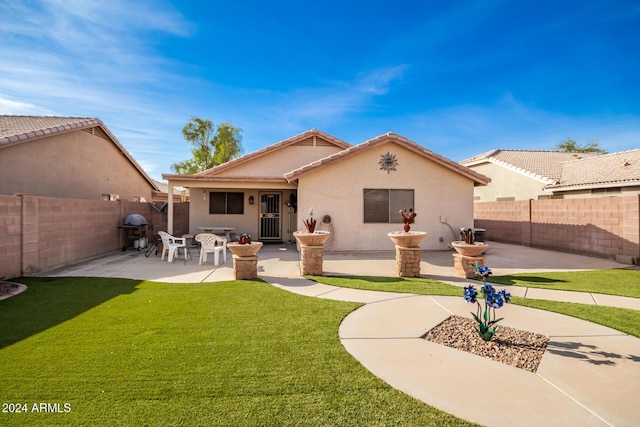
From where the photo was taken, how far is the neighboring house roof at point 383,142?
11.0 m

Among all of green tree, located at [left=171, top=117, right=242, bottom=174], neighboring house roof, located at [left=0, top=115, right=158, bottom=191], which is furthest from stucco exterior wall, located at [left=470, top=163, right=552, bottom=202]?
green tree, located at [left=171, top=117, right=242, bottom=174]

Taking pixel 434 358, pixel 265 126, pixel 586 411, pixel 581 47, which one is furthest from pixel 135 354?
pixel 265 126

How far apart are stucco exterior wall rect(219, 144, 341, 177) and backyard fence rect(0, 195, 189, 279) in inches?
202

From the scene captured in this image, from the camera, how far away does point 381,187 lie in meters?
11.5

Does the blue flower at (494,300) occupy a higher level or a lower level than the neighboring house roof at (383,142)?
lower

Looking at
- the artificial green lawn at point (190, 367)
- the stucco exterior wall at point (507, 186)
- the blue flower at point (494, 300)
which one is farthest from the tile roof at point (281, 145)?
the blue flower at point (494, 300)

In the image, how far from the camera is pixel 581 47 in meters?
12.7

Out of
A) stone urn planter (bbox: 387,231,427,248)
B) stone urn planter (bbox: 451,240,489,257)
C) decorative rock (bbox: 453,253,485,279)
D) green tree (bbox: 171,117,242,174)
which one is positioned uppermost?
green tree (bbox: 171,117,242,174)

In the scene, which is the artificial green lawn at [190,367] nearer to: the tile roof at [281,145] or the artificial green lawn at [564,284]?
the artificial green lawn at [564,284]

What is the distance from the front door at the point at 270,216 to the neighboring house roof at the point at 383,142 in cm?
384

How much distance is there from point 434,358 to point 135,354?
3.35m

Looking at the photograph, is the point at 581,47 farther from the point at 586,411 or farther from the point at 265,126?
the point at 265,126

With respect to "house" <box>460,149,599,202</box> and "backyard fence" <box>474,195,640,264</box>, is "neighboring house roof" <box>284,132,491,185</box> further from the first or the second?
"house" <box>460,149,599,202</box>

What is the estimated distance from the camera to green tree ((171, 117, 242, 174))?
32.6m
